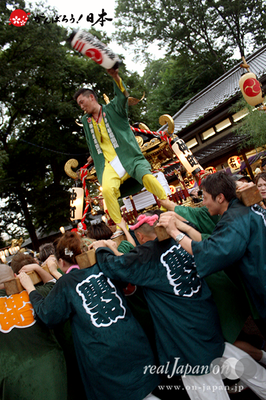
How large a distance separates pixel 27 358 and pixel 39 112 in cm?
1410

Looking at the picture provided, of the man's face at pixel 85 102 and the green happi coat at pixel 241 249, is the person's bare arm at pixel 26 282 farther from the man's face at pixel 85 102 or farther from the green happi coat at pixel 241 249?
the man's face at pixel 85 102

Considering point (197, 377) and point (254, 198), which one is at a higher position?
point (254, 198)

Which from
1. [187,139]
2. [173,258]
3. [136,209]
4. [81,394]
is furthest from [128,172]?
[187,139]

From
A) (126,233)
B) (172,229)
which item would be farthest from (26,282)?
(172,229)

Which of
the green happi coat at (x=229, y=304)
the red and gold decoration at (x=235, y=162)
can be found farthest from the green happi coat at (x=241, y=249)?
the red and gold decoration at (x=235, y=162)

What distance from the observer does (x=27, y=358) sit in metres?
2.01

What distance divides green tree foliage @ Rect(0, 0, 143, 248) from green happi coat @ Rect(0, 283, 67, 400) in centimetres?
1169

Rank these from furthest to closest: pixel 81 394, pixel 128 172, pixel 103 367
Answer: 1. pixel 128 172
2. pixel 81 394
3. pixel 103 367

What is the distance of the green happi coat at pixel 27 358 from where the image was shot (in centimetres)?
A: 194

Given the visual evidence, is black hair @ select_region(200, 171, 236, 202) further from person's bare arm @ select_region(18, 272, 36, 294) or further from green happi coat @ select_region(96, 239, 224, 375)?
person's bare arm @ select_region(18, 272, 36, 294)

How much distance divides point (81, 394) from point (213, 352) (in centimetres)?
137

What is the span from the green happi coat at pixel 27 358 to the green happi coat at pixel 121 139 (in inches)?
75.3

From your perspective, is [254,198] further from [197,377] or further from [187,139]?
[187,139]

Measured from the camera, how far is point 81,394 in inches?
97.3
